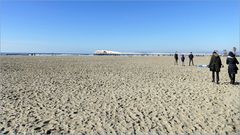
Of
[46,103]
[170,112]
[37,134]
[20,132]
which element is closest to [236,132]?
[170,112]

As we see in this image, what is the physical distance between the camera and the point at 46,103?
7.76m

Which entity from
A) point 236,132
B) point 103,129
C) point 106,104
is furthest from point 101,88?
point 236,132

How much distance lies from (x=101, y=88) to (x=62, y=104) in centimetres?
311

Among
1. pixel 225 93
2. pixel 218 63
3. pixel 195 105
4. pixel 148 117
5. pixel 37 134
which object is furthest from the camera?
pixel 218 63

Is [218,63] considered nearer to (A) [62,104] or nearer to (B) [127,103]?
(B) [127,103]

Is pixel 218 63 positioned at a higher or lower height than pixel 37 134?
higher

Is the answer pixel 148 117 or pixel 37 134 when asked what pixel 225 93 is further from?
pixel 37 134

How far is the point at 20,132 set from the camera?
5355mm

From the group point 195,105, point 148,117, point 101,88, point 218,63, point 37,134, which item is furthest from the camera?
point 218,63

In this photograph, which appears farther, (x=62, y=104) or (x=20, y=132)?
(x=62, y=104)

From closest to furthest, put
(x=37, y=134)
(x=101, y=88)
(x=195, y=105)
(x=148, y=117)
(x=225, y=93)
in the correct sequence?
1. (x=37, y=134)
2. (x=148, y=117)
3. (x=195, y=105)
4. (x=225, y=93)
5. (x=101, y=88)

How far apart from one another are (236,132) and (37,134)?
13.7 feet

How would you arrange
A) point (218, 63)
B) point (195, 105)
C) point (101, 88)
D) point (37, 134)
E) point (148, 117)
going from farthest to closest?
point (218, 63)
point (101, 88)
point (195, 105)
point (148, 117)
point (37, 134)

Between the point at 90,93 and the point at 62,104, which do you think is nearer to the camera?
the point at 62,104
